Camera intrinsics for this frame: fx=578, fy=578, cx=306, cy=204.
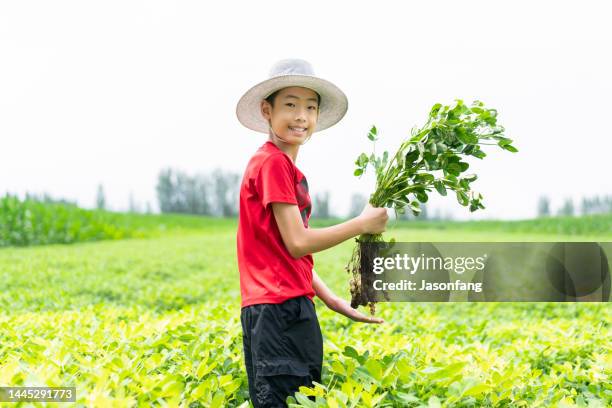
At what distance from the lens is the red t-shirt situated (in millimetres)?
2320

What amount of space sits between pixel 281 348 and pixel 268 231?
0.48 m

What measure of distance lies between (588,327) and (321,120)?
290 centimetres

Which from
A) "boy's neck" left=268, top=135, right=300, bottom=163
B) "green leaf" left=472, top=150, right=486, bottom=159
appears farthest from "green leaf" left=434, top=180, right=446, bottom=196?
"boy's neck" left=268, top=135, right=300, bottom=163

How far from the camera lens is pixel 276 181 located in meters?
2.30

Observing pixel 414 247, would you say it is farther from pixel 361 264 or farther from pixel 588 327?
pixel 588 327

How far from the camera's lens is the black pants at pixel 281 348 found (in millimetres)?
2324

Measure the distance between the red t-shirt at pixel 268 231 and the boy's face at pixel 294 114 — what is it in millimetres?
92

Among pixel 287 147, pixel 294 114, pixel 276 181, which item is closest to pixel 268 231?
pixel 276 181

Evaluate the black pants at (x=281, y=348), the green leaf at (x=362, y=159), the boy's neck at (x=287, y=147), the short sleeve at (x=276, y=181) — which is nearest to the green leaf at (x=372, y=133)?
the green leaf at (x=362, y=159)

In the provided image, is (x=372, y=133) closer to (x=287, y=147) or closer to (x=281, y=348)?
(x=287, y=147)

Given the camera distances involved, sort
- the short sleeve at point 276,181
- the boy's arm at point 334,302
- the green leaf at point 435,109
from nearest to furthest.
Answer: the short sleeve at point 276,181, the green leaf at point 435,109, the boy's arm at point 334,302

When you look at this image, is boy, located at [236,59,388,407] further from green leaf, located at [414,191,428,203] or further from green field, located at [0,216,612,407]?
green leaf, located at [414,191,428,203]

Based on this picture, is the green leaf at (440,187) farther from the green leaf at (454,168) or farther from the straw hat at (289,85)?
the straw hat at (289,85)

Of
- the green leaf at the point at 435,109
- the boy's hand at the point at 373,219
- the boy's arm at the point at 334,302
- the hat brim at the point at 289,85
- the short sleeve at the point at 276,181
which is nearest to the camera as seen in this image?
the short sleeve at the point at 276,181
